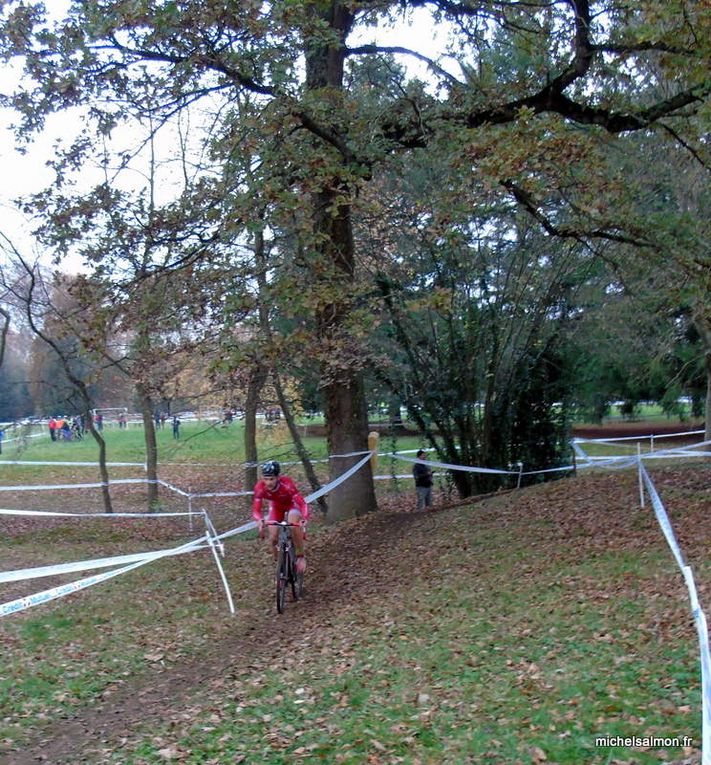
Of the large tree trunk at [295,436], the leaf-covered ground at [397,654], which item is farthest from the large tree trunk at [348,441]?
the large tree trunk at [295,436]

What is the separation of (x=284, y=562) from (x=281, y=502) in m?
0.76

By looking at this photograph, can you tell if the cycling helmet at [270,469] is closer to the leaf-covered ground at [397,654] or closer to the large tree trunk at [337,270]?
the leaf-covered ground at [397,654]

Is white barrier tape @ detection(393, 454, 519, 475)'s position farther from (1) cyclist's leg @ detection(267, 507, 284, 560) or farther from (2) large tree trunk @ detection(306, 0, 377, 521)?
(1) cyclist's leg @ detection(267, 507, 284, 560)

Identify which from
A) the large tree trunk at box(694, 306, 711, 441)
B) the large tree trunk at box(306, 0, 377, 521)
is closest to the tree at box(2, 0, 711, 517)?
the large tree trunk at box(306, 0, 377, 521)

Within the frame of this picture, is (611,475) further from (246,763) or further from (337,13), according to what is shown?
(246,763)

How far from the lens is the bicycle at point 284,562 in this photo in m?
9.67

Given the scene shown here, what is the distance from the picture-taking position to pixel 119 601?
10.9 m

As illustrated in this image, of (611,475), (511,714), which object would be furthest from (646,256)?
Result: (511,714)

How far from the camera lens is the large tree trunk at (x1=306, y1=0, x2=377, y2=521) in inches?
453

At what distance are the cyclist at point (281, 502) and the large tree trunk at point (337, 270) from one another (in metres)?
2.62

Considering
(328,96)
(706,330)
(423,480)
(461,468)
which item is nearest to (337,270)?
(328,96)

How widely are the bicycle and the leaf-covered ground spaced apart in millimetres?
314

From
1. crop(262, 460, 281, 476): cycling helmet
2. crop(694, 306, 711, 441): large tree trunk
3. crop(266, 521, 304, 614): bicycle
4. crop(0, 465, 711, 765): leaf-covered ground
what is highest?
crop(694, 306, 711, 441): large tree trunk

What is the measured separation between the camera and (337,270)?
1189 cm
